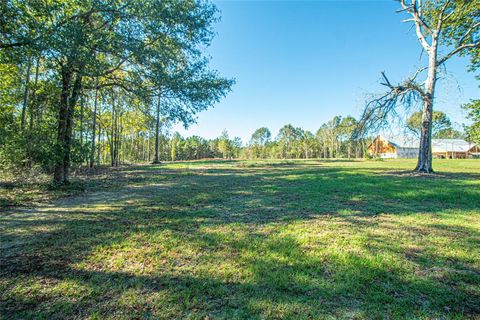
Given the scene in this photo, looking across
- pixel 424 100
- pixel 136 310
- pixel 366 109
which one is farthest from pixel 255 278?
pixel 424 100

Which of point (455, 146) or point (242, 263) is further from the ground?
point (455, 146)

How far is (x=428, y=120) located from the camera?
34.3ft

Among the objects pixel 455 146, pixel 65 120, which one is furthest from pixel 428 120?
pixel 455 146

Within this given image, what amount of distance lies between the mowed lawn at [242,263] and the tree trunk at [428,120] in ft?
20.7

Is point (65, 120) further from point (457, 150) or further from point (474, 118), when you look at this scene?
point (457, 150)

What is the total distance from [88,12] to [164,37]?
7.60 feet

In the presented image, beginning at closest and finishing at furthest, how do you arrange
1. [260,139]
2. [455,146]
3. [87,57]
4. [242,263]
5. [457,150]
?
1. [242,263]
2. [87,57]
3. [457,150]
4. [455,146]
5. [260,139]

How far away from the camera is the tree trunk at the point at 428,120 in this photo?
10398mm

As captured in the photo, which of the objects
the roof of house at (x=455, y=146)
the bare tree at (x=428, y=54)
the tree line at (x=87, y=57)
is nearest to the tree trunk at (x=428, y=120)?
the bare tree at (x=428, y=54)

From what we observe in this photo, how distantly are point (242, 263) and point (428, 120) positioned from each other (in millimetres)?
12632

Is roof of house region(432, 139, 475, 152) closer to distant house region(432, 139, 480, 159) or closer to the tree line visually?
distant house region(432, 139, 480, 159)

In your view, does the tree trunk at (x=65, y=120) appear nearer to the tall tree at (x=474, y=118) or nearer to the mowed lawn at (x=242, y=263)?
the mowed lawn at (x=242, y=263)

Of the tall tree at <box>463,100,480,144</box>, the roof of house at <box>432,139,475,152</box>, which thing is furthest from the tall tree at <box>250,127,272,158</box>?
the tall tree at <box>463,100,480,144</box>

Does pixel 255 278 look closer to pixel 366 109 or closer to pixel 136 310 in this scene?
pixel 136 310
